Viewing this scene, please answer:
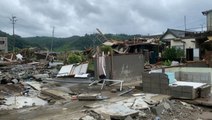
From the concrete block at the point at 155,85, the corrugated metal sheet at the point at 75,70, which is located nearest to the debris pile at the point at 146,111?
the concrete block at the point at 155,85

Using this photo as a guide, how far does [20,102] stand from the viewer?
9633 mm

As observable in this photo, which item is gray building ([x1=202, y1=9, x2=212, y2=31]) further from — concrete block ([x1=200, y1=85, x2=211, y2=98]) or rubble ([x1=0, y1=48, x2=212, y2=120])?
concrete block ([x1=200, y1=85, x2=211, y2=98])

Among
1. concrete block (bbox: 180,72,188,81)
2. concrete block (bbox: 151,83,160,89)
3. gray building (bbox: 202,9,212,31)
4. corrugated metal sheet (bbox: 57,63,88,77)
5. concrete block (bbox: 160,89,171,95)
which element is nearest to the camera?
concrete block (bbox: 160,89,171,95)

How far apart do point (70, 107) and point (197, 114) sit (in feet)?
13.1

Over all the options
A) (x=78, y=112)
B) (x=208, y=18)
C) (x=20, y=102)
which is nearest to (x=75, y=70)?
(x=20, y=102)

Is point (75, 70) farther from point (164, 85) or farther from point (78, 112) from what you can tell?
point (78, 112)

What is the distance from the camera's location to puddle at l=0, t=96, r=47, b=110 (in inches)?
360

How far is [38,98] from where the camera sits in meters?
10.4

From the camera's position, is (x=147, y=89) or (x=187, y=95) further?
(x=147, y=89)

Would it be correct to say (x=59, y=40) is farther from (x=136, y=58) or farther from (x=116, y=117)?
(x=116, y=117)

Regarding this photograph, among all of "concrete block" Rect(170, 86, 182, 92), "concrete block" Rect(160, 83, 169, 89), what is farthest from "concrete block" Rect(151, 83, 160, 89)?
"concrete block" Rect(170, 86, 182, 92)

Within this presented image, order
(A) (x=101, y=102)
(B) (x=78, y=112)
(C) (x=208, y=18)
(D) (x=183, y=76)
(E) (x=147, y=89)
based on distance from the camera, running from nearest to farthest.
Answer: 1. (B) (x=78, y=112)
2. (A) (x=101, y=102)
3. (E) (x=147, y=89)
4. (D) (x=183, y=76)
5. (C) (x=208, y=18)

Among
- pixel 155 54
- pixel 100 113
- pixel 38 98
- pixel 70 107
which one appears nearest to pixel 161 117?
pixel 100 113

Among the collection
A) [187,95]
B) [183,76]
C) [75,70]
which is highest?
[75,70]
